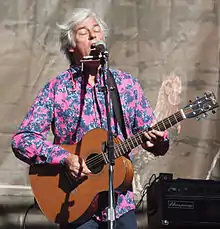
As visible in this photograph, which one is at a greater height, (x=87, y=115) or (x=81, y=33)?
(x=81, y=33)

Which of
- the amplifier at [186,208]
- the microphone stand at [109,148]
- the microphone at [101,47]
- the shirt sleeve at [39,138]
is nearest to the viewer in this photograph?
the microphone stand at [109,148]

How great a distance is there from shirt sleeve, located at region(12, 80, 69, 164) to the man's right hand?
4 centimetres

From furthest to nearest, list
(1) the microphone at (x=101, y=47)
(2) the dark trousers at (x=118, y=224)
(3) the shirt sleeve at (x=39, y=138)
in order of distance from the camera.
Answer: (3) the shirt sleeve at (x=39, y=138) < (2) the dark trousers at (x=118, y=224) < (1) the microphone at (x=101, y=47)

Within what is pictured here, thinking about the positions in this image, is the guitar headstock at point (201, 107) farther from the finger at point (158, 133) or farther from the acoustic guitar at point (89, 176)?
the finger at point (158, 133)

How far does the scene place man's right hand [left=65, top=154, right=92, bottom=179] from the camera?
325cm

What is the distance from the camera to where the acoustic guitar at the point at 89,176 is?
326 cm

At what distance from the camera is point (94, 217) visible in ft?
10.7

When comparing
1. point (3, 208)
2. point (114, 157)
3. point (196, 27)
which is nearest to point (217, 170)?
point (196, 27)

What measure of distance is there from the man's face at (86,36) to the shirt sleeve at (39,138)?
229 millimetres

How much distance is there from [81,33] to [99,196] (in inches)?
31.8

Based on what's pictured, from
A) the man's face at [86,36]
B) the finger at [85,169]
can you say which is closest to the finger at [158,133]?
the finger at [85,169]

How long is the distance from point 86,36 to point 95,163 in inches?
24.8

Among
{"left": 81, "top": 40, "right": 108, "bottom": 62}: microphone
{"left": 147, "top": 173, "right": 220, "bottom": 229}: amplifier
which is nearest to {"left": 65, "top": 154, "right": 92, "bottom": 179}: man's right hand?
{"left": 81, "top": 40, "right": 108, "bottom": 62}: microphone

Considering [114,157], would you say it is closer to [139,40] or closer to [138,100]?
[138,100]
